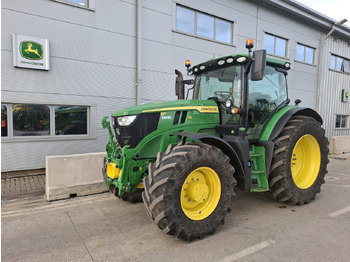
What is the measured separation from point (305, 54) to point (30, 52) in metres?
12.8

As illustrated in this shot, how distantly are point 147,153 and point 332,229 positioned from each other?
276 centimetres

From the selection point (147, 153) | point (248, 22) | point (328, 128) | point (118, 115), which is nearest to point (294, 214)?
point (147, 153)

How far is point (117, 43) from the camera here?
736cm

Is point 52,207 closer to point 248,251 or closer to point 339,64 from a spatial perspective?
point 248,251

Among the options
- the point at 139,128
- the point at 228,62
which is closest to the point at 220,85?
the point at 228,62

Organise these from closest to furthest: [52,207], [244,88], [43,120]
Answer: [244,88] → [52,207] → [43,120]

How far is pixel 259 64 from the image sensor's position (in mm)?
3322

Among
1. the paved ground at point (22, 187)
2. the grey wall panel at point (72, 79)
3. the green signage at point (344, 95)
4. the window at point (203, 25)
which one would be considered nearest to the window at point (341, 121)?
the green signage at point (344, 95)

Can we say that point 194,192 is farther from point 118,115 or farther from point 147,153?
point 118,115

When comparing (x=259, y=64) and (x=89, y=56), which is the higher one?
(x=89, y=56)

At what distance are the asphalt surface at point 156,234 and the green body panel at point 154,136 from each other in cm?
63

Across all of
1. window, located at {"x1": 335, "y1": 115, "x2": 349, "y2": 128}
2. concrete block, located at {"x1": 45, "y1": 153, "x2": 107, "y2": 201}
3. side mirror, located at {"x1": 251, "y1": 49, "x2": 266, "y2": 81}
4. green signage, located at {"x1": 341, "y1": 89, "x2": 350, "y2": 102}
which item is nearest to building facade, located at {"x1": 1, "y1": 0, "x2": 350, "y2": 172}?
concrete block, located at {"x1": 45, "y1": 153, "x2": 107, "y2": 201}

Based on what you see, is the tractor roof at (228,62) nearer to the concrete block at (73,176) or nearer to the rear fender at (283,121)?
the rear fender at (283,121)

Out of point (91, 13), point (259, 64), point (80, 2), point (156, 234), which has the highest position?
point (80, 2)
